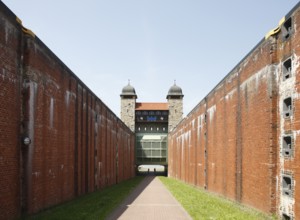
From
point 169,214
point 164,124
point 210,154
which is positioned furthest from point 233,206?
point 164,124

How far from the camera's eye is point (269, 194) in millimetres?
12023

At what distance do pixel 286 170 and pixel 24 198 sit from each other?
8.97 metres

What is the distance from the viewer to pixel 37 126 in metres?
12.7

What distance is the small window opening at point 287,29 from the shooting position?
36.6 feet

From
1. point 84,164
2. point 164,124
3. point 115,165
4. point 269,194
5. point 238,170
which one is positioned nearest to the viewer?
point 269,194

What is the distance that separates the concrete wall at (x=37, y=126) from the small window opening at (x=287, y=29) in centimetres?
891

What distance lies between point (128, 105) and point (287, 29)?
5070 cm

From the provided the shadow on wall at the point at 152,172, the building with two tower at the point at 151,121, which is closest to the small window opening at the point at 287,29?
the building with two tower at the point at 151,121

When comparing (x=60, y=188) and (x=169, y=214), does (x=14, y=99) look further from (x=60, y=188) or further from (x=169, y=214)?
(x=169, y=214)

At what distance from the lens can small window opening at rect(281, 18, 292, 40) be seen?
440 inches

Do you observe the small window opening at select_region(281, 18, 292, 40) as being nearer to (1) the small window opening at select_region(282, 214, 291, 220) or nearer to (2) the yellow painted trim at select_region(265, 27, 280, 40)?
(2) the yellow painted trim at select_region(265, 27, 280, 40)

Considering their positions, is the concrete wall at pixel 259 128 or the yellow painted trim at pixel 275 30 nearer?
the concrete wall at pixel 259 128

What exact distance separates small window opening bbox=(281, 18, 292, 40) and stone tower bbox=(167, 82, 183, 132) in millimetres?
47948

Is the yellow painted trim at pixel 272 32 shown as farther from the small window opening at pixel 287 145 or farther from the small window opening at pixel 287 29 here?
the small window opening at pixel 287 145
